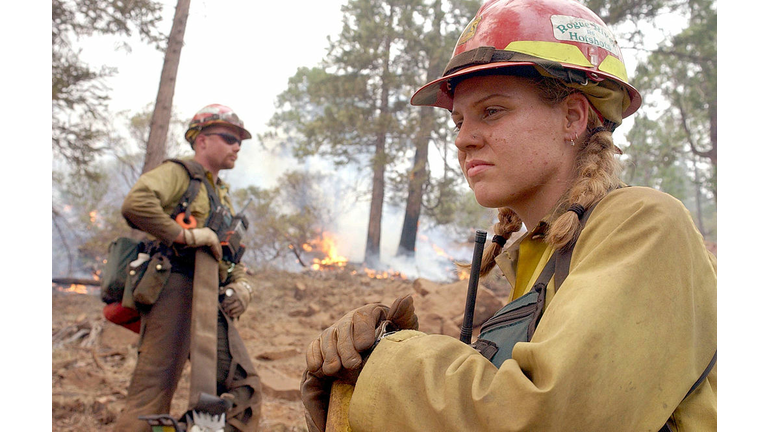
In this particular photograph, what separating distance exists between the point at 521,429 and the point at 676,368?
1.34 feet

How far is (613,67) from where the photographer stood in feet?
5.81

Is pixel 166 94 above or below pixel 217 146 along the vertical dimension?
above

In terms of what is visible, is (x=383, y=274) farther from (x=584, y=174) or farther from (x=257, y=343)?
(x=584, y=174)

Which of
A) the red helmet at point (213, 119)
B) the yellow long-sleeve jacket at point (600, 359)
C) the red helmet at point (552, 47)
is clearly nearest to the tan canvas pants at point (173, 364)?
the red helmet at point (213, 119)

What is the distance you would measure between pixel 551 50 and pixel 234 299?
12.2ft

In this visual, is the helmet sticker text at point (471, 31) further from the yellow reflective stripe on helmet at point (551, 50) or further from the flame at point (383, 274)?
the flame at point (383, 274)

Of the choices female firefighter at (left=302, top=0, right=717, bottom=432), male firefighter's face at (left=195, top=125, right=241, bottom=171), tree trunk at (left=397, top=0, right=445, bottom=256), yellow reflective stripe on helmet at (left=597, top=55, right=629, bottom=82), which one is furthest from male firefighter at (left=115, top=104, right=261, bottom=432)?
tree trunk at (left=397, top=0, right=445, bottom=256)

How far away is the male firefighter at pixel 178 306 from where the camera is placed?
392 cm

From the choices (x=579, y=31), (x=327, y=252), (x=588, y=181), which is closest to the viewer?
(x=588, y=181)

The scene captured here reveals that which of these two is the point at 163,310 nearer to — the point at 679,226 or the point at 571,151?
the point at 571,151

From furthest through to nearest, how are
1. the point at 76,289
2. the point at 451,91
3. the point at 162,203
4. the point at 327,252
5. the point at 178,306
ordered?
the point at 327,252 < the point at 76,289 < the point at 162,203 < the point at 178,306 < the point at 451,91

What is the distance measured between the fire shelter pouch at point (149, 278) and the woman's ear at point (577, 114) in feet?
11.4

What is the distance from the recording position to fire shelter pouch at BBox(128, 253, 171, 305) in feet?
13.1

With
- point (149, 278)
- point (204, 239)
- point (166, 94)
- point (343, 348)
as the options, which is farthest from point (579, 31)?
point (166, 94)
